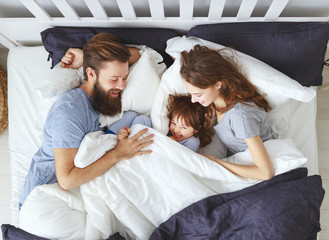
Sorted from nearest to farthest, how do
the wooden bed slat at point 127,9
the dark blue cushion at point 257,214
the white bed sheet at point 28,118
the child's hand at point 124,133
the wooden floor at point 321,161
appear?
the dark blue cushion at point 257,214
the wooden bed slat at point 127,9
the child's hand at point 124,133
the white bed sheet at point 28,118
the wooden floor at point 321,161

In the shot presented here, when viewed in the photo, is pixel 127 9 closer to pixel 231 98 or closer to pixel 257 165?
pixel 231 98

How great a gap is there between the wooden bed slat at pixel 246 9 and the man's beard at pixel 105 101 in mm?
668

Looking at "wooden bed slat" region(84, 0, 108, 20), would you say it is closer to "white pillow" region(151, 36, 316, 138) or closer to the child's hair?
"white pillow" region(151, 36, 316, 138)

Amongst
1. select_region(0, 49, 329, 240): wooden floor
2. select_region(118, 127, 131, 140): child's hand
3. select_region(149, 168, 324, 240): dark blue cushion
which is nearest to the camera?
select_region(149, 168, 324, 240): dark blue cushion

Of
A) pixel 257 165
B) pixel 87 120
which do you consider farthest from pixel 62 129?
pixel 257 165

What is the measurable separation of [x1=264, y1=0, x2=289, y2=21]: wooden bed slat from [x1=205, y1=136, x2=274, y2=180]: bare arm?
1.88 ft

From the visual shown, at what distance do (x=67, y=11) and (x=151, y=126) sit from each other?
66 cm

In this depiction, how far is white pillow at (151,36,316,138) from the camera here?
4.29ft

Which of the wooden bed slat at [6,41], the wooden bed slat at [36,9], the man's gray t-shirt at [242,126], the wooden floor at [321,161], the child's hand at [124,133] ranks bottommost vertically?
the wooden floor at [321,161]

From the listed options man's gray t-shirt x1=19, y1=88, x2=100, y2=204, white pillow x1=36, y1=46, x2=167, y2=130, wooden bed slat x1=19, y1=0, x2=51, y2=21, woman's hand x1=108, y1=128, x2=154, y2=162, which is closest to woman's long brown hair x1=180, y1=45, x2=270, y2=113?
white pillow x1=36, y1=46, x2=167, y2=130

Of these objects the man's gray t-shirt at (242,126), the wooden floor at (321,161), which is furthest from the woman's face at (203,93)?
the wooden floor at (321,161)

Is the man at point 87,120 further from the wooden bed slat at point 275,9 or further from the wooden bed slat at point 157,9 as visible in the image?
the wooden bed slat at point 275,9

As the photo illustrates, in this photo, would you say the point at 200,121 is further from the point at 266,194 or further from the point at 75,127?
the point at 75,127

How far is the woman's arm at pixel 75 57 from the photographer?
1.47 metres
